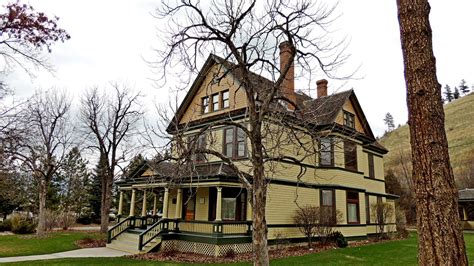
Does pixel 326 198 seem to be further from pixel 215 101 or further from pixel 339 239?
pixel 215 101

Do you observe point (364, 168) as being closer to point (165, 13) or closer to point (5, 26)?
point (165, 13)

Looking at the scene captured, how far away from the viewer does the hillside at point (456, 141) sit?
6538 cm

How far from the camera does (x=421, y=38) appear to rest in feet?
12.6

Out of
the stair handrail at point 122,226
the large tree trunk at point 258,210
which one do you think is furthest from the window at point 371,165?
the large tree trunk at point 258,210

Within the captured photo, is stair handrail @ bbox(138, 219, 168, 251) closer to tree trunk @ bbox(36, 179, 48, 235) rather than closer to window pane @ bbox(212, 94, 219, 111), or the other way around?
window pane @ bbox(212, 94, 219, 111)

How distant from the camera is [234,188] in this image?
1727cm

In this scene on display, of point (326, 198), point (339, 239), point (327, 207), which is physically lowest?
point (339, 239)

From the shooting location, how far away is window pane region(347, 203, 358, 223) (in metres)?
20.2

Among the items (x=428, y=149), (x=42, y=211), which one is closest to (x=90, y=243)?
(x=42, y=211)

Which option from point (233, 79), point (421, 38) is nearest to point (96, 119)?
point (233, 79)

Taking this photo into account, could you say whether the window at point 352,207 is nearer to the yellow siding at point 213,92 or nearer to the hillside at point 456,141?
the yellow siding at point 213,92

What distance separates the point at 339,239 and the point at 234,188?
6.00 m

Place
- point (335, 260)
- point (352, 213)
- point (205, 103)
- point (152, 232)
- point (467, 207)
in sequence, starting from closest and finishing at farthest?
point (335, 260) < point (152, 232) < point (205, 103) < point (352, 213) < point (467, 207)

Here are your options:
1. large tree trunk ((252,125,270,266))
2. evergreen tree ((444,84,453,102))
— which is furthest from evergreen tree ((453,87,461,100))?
large tree trunk ((252,125,270,266))
